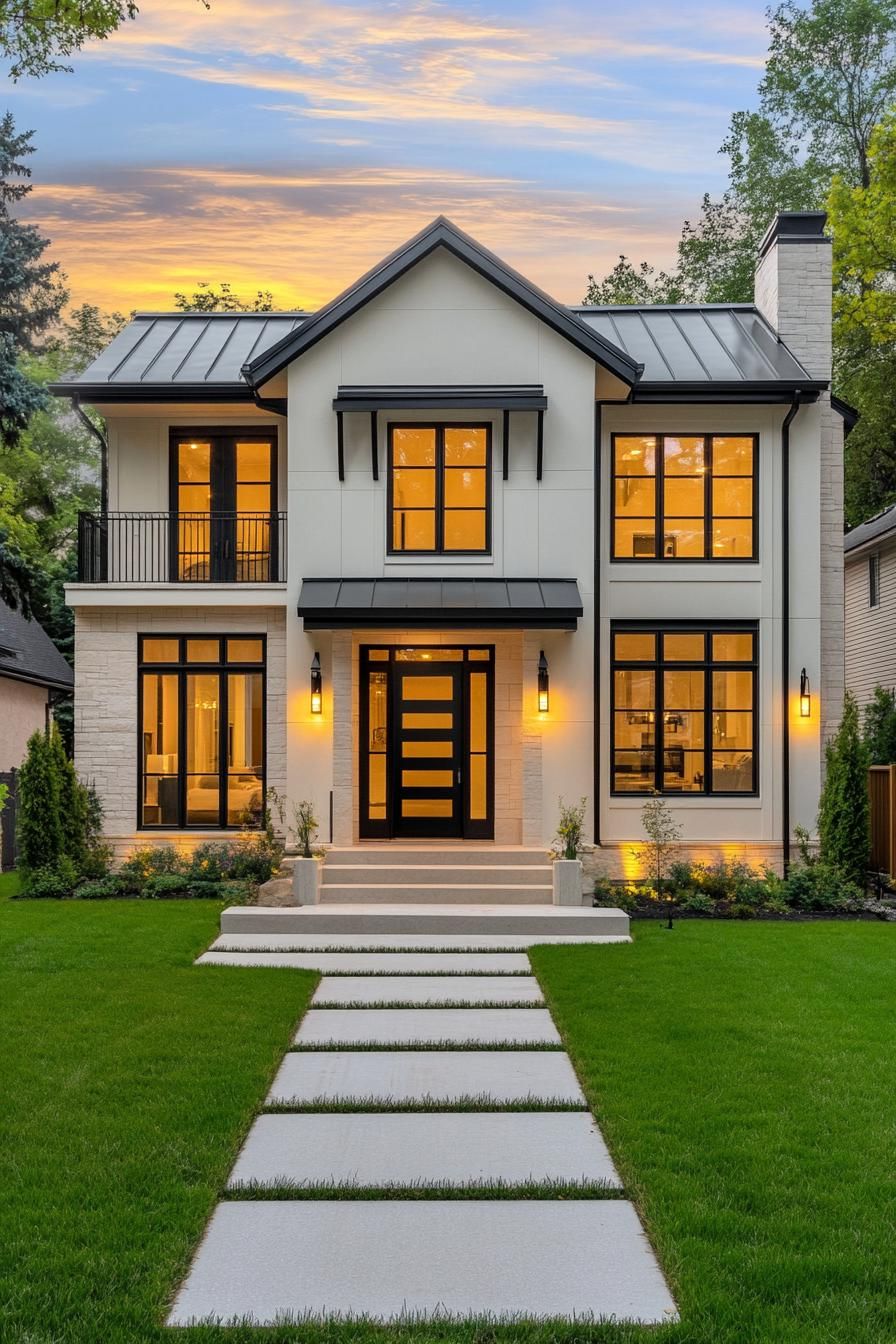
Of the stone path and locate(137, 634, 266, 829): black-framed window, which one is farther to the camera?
locate(137, 634, 266, 829): black-framed window

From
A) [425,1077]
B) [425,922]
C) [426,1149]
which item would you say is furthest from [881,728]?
[426,1149]

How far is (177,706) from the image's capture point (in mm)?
14922

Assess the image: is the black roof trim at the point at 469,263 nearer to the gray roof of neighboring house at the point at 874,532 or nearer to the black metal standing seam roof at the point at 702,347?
the black metal standing seam roof at the point at 702,347

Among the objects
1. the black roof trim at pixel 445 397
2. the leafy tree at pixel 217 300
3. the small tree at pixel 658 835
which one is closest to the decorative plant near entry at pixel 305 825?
the small tree at pixel 658 835

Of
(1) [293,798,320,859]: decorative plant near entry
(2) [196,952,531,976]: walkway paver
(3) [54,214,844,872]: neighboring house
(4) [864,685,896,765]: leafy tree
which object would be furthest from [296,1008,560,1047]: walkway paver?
(4) [864,685,896,765]: leafy tree

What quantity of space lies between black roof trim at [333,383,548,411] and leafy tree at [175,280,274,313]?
23.5m

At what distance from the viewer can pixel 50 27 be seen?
814 centimetres

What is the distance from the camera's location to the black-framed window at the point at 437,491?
46.1 feet

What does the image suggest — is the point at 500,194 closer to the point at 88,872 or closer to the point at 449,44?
the point at 449,44

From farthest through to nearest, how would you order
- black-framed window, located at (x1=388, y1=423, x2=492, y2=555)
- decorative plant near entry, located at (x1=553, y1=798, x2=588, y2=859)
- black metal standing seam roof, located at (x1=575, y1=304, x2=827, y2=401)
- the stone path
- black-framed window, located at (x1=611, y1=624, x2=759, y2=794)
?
black-framed window, located at (x1=611, y1=624, x2=759, y2=794), black metal standing seam roof, located at (x1=575, y1=304, x2=827, y2=401), black-framed window, located at (x1=388, y1=423, x2=492, y2=555), decorative plant near entry, located at (x1=553, y1=798, x2=588, y2=859), the stone path

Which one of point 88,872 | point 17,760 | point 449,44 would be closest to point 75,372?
point 17,760

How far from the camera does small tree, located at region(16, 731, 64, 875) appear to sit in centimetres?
1362

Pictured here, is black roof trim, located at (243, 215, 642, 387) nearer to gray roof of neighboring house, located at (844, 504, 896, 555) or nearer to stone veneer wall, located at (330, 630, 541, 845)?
stone veneer wall, located at (330, 630, 541, 845)

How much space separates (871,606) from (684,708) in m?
9.48
